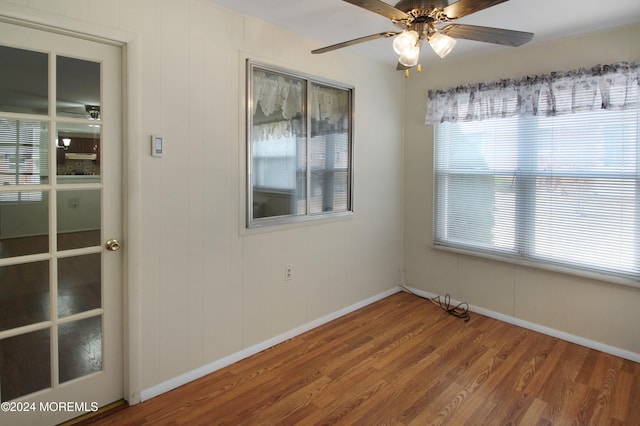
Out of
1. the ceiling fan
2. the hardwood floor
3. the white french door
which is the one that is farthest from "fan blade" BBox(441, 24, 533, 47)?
the hardwood floor

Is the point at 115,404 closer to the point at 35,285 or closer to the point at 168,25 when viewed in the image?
the point at 35,285

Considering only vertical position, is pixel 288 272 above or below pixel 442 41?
below

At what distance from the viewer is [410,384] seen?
2.42 meters

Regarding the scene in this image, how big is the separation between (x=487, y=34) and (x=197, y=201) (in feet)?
6.31

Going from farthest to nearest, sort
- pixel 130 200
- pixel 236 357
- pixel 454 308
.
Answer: pixel 454 308 → pixel 236 357 → pixel 130 200

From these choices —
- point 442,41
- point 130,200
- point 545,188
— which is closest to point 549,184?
point 545,188

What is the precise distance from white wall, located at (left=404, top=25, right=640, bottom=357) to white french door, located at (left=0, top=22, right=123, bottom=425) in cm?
288

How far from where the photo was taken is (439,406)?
2201 millimetres

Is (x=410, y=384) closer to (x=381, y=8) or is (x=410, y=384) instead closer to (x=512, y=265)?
(x=512, y=265)

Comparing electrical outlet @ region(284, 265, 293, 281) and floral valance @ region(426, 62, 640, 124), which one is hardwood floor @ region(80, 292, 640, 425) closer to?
electrical outlet @ region(284, 265, 293, 281)

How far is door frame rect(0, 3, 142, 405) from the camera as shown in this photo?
2053mm

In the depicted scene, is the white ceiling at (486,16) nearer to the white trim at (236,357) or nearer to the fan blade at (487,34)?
the fan blade at (487,34)

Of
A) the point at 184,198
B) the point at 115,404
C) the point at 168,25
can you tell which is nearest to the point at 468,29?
the point at 168,25

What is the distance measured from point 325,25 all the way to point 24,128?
78.7 inches
